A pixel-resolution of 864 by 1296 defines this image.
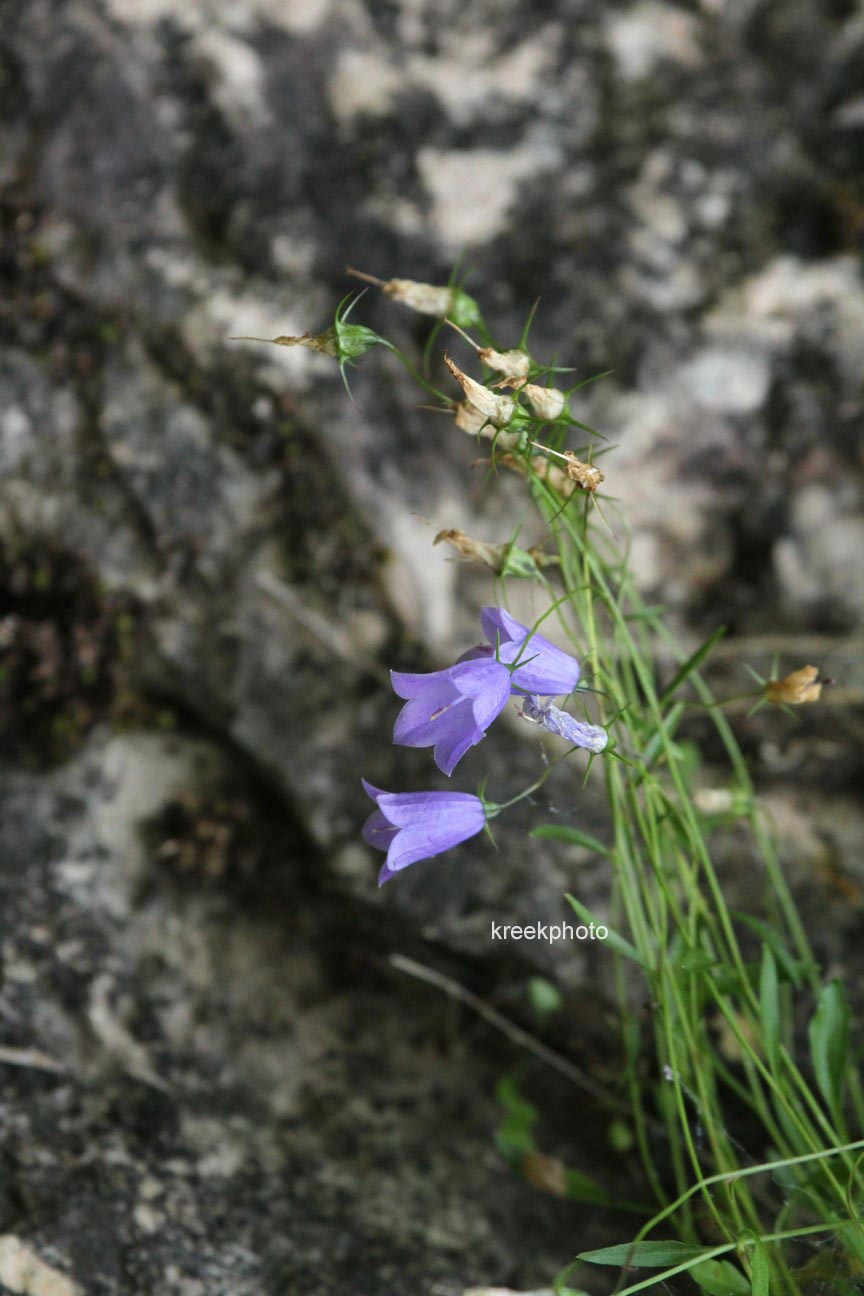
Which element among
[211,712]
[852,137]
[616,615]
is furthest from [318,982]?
[852,137]

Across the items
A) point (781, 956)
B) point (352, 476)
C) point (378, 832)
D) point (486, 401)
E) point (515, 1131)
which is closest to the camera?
point (486, 401)

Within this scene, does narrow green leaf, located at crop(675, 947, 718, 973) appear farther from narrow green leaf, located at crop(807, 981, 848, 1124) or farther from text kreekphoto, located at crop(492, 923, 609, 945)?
text kreekphoto, located at crop(492, 923, 609, 945)

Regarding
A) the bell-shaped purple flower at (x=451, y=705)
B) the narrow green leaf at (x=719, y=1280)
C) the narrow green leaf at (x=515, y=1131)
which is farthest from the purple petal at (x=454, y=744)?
the narrow green leaf at (x=515, y=1131)

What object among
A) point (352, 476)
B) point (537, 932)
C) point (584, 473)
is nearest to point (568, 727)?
point (584, 473)

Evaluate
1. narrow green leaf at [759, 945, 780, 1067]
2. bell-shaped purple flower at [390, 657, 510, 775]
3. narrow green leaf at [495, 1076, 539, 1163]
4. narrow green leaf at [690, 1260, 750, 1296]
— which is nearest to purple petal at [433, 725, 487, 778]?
bell-shaped purple flower at [390, 657, 510, 775]

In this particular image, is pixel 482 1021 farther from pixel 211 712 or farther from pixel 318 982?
pixel 211 712

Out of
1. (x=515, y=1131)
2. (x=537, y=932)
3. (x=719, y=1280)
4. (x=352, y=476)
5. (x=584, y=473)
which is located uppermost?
(x=352, y=476)

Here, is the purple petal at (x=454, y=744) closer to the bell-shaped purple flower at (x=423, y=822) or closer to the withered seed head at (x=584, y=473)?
the bell-shaped purple flower at (x=423, y=822)

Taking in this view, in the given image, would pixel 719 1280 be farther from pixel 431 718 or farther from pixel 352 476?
pixel 352 476
